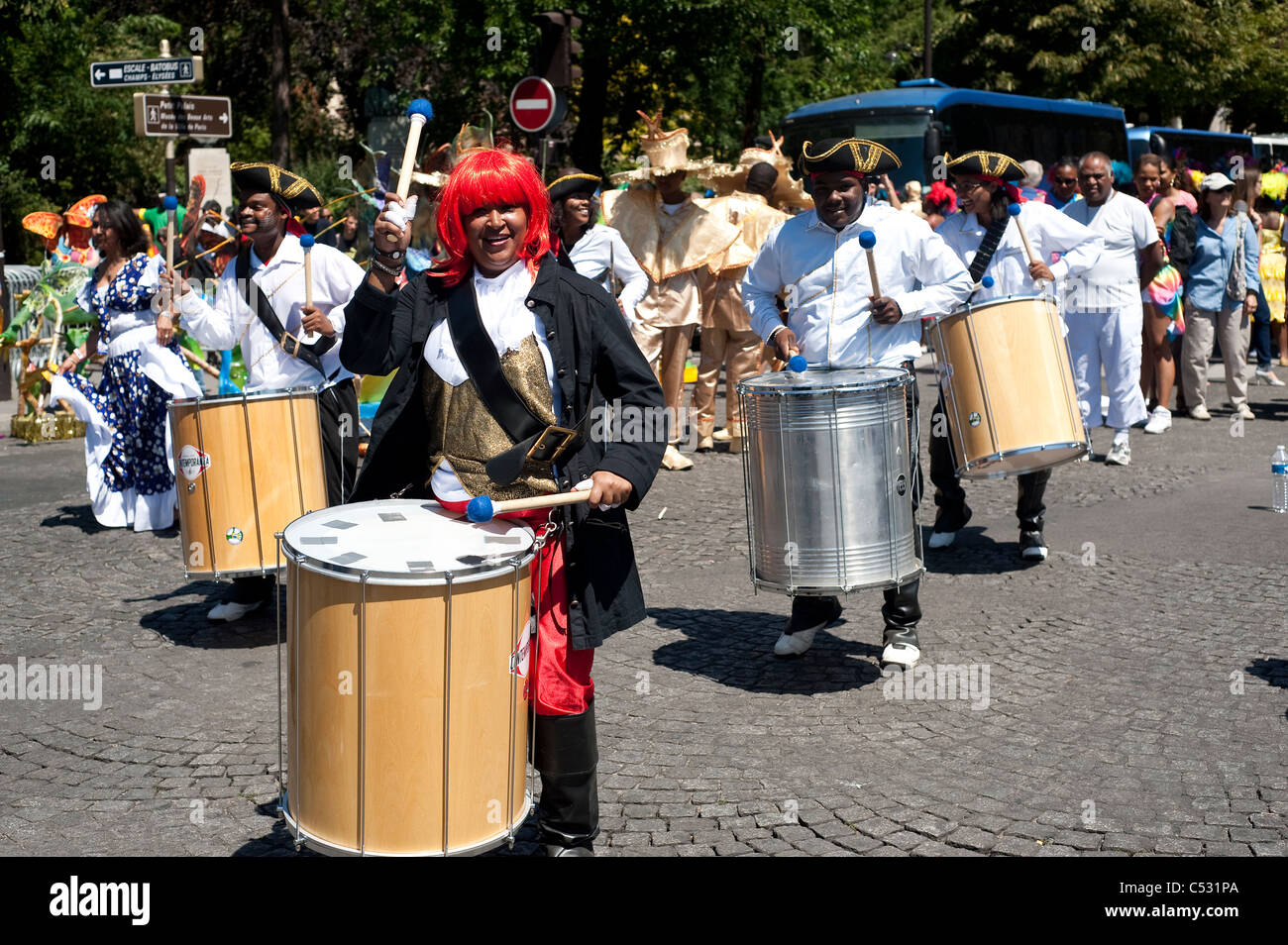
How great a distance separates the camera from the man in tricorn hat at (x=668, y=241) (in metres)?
10.8

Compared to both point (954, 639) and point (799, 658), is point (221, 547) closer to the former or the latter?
point (799, 658)

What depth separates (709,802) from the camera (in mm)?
4438

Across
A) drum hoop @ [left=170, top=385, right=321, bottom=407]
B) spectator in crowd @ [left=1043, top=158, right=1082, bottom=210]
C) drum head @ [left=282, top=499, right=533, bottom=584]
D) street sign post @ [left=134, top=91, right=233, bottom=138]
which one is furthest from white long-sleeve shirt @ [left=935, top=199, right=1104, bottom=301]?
street sign post @ [left=134, top=91, right=233, bottom=138]

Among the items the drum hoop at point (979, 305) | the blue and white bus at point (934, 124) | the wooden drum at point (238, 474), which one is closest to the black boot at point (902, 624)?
the drum hoop at point (979, 305)

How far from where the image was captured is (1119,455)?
1046cm

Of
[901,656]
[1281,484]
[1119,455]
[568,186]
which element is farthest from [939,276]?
[1119,455]

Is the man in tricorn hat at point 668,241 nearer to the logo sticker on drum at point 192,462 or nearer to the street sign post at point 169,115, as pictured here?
the street sign post at point 169,115

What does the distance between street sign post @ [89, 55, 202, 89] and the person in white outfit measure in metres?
7.21

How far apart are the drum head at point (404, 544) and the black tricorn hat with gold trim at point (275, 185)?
10.8 ft

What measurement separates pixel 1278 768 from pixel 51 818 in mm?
3714

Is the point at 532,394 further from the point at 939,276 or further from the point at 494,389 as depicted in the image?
the point at 939,276

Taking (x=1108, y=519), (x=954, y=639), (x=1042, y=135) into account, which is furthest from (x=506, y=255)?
(x=1042, y=135)

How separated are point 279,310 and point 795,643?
8.85ft

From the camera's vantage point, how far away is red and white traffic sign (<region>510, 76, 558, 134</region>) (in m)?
11.2
